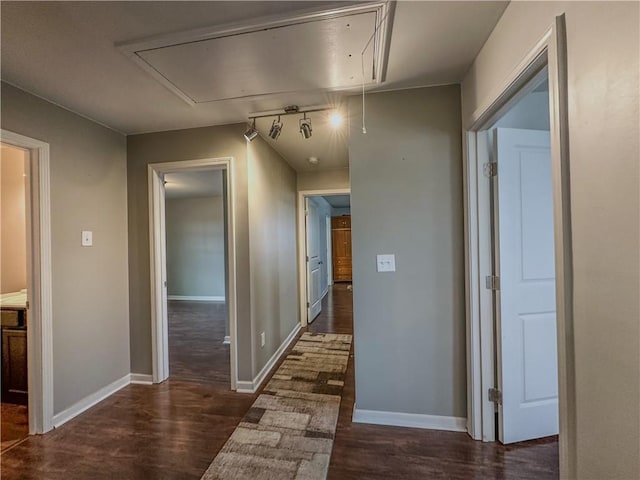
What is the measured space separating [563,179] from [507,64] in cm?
71

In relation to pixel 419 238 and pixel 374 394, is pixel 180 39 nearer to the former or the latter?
pixel 419 238

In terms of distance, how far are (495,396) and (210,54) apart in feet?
8.55

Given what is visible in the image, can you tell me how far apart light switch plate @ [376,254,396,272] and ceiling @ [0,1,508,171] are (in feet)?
3.79

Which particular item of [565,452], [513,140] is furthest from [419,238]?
[565,452]

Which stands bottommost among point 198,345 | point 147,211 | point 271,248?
point 198,345

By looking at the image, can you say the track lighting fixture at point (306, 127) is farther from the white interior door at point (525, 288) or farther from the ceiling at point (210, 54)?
the white interior door at point (525, 288)

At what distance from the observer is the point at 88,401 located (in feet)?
7.52

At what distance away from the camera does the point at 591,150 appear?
848 millimetres

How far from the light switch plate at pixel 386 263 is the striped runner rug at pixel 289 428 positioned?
1.14 metres

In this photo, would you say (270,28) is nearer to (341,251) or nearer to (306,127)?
(306,127)

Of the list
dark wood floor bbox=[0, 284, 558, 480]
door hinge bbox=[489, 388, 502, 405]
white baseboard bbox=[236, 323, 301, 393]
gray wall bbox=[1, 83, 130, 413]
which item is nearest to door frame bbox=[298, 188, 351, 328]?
white baseboard bbox=[236, 323, 301, 393]

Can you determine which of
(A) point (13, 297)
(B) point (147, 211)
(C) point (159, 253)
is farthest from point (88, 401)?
(B) point (147, 211)

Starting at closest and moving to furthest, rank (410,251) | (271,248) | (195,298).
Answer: (410,251)
(271,248)
(195,298)

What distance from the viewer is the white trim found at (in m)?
2.08
